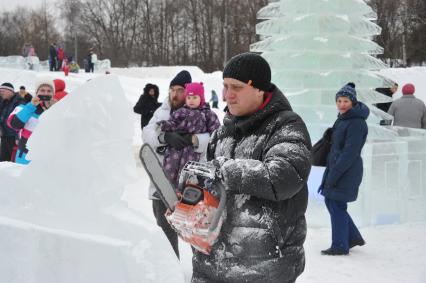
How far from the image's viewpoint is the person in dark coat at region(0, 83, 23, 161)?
28.9ft

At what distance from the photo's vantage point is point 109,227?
2477 mm

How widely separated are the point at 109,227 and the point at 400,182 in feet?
15.2

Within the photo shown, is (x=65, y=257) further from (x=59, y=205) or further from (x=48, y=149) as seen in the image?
(x=48, y=149)

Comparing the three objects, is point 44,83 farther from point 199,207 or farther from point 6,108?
point 6,108

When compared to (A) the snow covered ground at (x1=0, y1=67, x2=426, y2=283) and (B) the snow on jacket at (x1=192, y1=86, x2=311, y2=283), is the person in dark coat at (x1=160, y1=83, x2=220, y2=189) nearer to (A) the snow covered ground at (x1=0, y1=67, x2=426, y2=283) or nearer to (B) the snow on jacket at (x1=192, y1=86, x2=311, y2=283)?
(A) the snow covered ground at (x1=0, y1=67, x2=426, y2=283)

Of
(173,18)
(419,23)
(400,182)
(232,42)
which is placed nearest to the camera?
(400,182)

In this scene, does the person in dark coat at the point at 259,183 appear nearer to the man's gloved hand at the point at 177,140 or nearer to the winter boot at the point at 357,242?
the man's gloved hand at the point at 177,140

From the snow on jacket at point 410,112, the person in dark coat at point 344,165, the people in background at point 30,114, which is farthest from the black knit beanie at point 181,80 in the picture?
the snow on jacket at point 410,112

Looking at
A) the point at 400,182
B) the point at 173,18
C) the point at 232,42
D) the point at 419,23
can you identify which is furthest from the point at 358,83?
the point at 173,18

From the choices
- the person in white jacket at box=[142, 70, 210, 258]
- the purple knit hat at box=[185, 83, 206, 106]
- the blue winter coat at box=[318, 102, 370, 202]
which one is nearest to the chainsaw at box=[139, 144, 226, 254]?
the person in white jacket at box=[142, 70, 210, 258]

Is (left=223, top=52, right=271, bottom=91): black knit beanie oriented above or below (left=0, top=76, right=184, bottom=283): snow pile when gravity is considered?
above

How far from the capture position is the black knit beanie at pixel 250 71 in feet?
7.38

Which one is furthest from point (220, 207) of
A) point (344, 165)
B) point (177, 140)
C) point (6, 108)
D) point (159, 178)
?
point (6, 108)

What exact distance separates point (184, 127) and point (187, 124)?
0.04 meters
